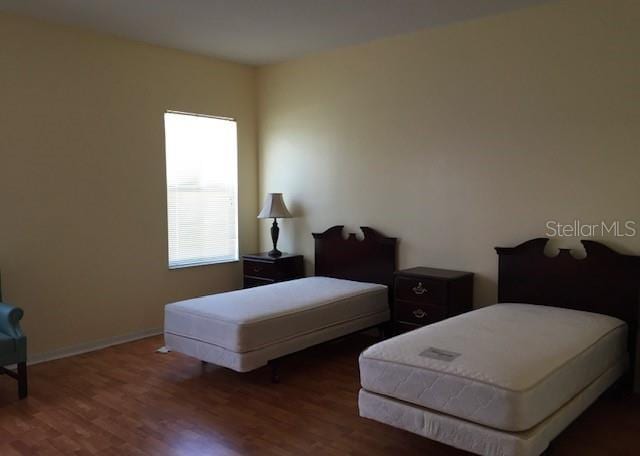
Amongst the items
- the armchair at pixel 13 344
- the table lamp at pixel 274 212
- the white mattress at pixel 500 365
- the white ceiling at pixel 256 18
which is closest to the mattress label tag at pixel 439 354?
the white mattress at pixel 500 365

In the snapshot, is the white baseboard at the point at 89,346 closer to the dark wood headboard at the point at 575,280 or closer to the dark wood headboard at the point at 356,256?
the dark wood headboard at the point at 356,256

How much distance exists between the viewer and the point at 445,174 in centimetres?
416

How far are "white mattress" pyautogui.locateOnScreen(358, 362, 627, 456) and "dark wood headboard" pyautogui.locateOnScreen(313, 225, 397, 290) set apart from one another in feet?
6.37

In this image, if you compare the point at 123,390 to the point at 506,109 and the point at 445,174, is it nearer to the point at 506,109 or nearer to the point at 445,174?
the point at 445,174

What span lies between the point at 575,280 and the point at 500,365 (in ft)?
4.74

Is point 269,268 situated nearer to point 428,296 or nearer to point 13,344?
point 428,296

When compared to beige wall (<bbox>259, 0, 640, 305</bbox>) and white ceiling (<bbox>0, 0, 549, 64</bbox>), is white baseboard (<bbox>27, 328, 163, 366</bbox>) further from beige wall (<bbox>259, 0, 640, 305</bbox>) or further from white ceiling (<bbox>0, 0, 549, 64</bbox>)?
white ceiling (<bbox>0, 0, 549, 64</bbox>)

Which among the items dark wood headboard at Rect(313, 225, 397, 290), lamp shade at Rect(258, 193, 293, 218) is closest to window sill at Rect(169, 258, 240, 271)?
lamp shade at Rect(258, 193, 293, 218)

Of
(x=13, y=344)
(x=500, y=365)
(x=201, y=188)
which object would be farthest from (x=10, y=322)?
(x=500, y=365)

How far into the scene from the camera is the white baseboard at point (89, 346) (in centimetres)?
398

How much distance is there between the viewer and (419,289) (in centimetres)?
392

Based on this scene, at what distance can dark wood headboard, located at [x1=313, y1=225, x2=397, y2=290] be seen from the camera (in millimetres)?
4492

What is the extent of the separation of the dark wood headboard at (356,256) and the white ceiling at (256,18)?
161cm

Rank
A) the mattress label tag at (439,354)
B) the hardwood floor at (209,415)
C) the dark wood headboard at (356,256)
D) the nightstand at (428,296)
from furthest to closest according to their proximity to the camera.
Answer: the dark wood headboard at (356,256) → the nightstand at (428,296) → the hardwood floor at (209,415) → the mattress label tag at (439,354)
